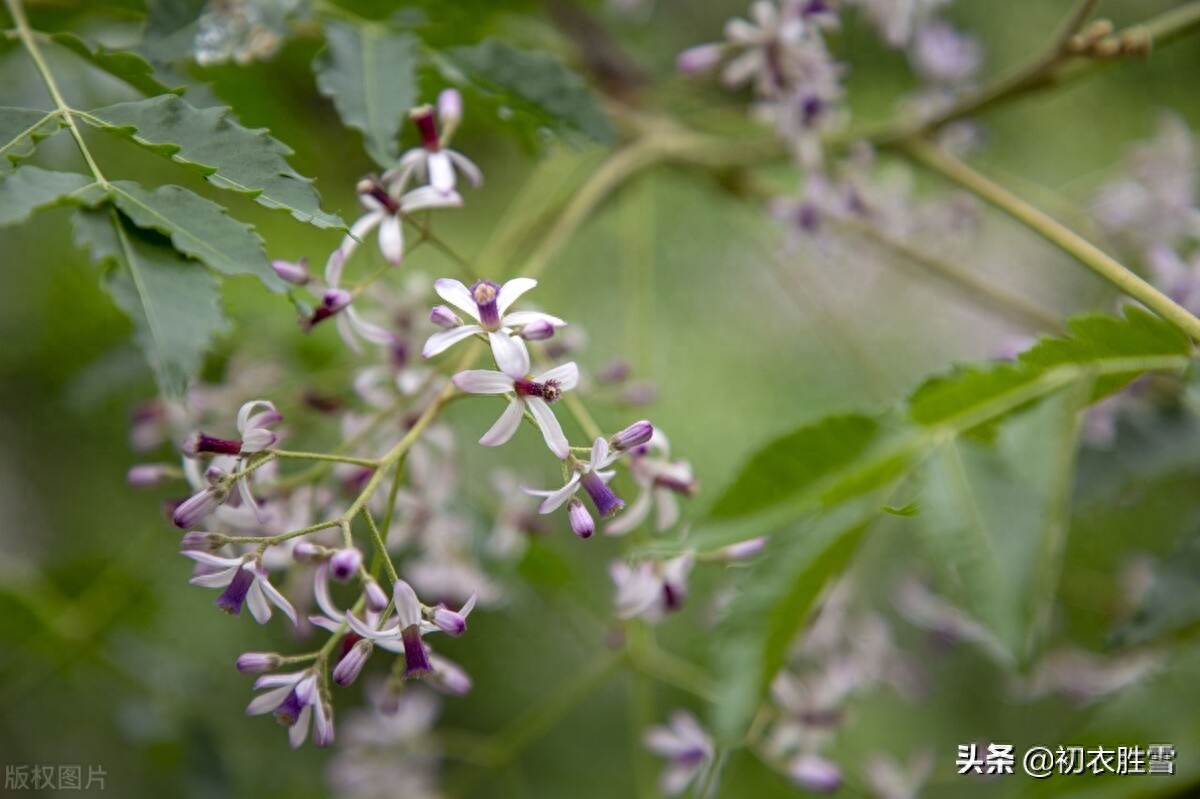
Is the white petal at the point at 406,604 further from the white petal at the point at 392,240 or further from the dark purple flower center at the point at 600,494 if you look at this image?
the white petal at the point at 392,240

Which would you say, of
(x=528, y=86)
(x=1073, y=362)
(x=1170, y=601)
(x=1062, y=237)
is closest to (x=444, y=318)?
(x=528, y=86)

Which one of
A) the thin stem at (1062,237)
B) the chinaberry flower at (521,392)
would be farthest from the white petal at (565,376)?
the thin stem at (1062,237)

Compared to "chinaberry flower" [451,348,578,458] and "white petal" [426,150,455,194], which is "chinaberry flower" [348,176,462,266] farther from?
"chinaberry flower" [451,348,578,458]

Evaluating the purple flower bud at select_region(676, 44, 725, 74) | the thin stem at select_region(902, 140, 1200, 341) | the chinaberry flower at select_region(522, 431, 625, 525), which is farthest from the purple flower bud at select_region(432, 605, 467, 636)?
the purple flower bud at select_region(676, 44, 725, 74)

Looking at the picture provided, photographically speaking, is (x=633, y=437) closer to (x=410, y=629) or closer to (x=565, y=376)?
(x=565, y=376)

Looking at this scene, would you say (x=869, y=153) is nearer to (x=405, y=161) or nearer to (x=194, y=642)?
(x=405, y=161)

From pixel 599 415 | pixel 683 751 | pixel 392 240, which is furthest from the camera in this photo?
pixel 599 415

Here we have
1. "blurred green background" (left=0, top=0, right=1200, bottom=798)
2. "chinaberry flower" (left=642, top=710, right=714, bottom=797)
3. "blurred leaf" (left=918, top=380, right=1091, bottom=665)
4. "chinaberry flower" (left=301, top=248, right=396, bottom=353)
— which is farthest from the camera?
"blurred green background" (left=0, top=0, right=1200, bottom=798)
